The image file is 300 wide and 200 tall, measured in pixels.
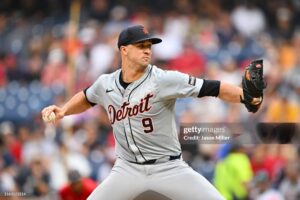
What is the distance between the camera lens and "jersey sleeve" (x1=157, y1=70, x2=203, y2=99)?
5754mm

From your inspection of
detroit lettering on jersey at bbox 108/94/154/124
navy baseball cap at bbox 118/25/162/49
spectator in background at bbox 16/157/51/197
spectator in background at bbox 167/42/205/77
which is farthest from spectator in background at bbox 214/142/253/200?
navy baseball cap at bbox 118/25/162/49

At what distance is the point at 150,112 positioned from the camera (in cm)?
585

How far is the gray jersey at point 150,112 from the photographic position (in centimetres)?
579

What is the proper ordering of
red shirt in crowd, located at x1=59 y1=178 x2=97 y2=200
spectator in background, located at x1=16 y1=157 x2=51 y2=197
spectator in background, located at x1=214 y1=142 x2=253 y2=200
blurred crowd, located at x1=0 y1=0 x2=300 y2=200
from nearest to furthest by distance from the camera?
1. red shirt in crowd, located at x1=59 y1=178 x2=97 y2=200
2. spectator in background, located at x1=214 y1=142 x2=253 y2=200
3. blurred crowd, located at x1=0 y1=0 x2=300 y2=200
4. spectator in background, located at x1=16 y1=157 x2=51 y2=197

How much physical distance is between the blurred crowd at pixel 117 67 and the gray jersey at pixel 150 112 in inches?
129

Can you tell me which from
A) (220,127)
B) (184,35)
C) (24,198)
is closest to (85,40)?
(184,35)

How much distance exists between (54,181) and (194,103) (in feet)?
7.25

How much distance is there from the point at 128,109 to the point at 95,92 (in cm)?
44

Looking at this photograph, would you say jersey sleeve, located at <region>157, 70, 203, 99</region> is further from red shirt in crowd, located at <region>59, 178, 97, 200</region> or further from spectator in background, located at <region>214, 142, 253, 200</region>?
spectator in background, located at <region>214, 142, 253, 200</region>

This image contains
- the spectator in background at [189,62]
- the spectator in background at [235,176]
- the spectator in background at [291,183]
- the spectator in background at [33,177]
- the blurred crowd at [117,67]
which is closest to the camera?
the spectator in background at [291,183]
